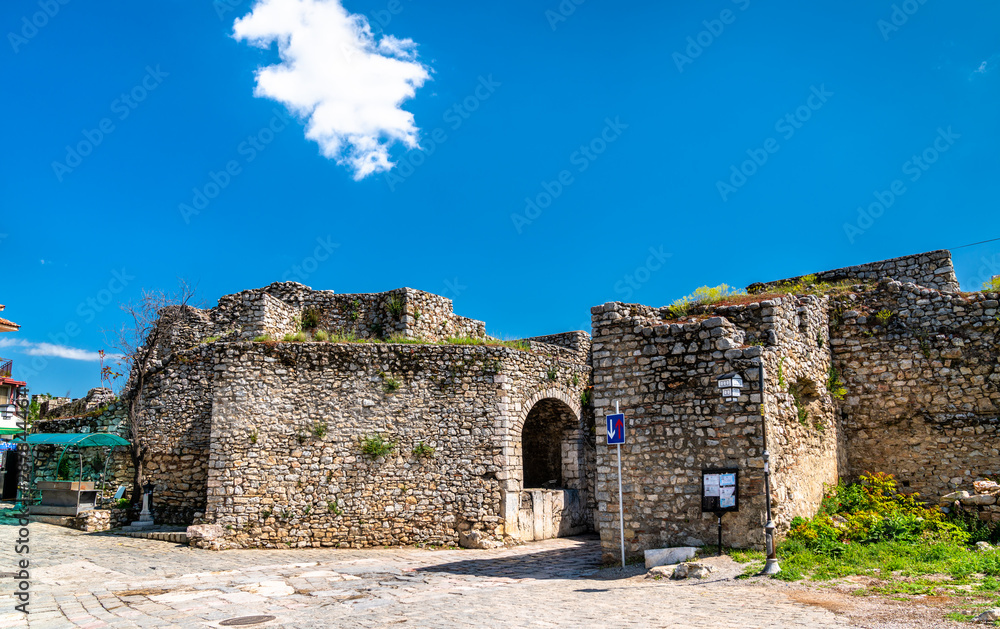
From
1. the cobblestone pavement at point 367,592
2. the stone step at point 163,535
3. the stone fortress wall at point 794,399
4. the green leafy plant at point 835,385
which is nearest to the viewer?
the cobblestone pavement at point 367,592

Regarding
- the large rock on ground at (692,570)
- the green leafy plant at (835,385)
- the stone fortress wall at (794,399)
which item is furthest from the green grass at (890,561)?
the green leafy plant at (835,385)

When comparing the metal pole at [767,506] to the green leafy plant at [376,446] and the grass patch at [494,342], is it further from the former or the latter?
the green leafy plant at [376,446]

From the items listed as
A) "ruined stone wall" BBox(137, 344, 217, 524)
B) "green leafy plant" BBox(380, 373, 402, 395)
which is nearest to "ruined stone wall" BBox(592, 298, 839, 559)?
"green leafy plant" BBox(380, 373, 402, 395)

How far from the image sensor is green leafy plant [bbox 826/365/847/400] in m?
13.3

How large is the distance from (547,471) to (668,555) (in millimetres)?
10150

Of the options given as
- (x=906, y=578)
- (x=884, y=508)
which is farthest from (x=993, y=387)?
(x=906, y=578)

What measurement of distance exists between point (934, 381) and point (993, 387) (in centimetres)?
94

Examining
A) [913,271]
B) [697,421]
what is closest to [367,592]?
[697,421]

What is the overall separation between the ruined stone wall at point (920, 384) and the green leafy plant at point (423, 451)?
936 cm

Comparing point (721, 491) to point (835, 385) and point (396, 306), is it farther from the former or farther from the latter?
point (396, 306)

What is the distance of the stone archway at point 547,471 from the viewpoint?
626 inches

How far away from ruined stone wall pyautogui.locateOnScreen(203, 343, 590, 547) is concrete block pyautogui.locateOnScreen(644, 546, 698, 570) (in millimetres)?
5802

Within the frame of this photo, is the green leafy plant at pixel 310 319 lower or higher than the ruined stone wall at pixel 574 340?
higher

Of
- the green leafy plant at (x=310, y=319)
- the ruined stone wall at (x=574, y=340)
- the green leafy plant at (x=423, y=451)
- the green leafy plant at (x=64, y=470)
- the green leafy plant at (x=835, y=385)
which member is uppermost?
the green leafy plant at (x=310, y=319)
